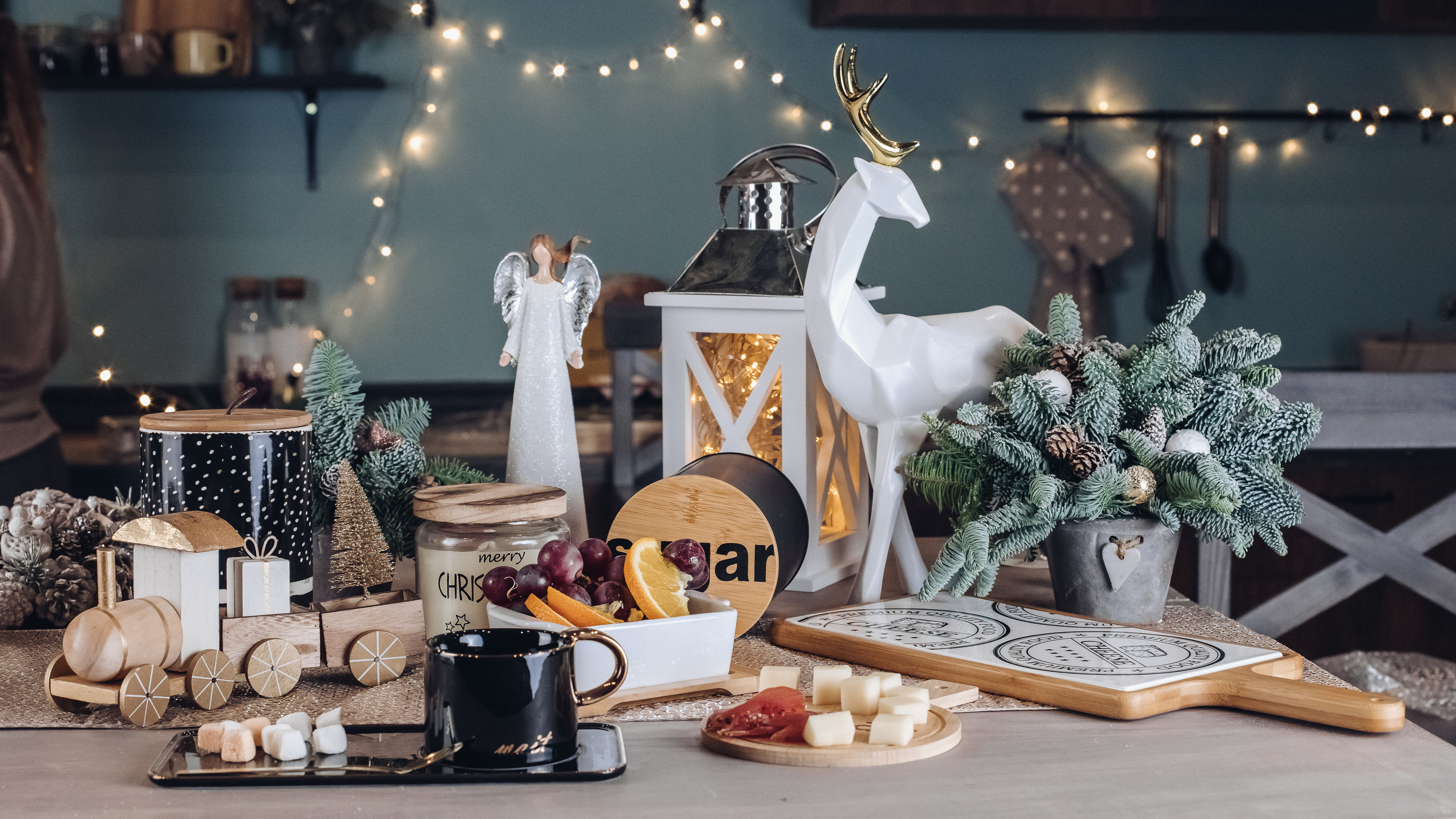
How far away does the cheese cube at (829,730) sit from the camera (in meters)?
0.71

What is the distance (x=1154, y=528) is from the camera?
3.18 ft

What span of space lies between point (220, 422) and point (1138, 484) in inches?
25.8

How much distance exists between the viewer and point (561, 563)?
0.83 m

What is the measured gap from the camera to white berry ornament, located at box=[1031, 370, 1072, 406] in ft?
3.20

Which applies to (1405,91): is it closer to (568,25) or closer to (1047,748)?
(568,25)

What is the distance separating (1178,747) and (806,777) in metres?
0.22

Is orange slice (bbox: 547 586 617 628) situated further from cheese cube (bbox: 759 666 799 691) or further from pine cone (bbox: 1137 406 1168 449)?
pine cone (bbox: 1137 406 1168 449)

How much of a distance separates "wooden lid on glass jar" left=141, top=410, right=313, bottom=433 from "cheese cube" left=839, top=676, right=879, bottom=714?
1.43ft

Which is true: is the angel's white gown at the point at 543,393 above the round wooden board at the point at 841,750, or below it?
above

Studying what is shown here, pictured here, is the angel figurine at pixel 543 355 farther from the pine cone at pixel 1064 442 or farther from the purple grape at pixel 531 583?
the pine cone at pixel 1064 442

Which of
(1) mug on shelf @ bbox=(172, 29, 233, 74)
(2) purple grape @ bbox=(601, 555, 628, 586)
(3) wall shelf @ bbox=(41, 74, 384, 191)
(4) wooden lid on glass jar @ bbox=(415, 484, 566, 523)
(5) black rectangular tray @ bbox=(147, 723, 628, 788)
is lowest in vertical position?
(5) black rectangular tray @ bbox=(147, 723, 628, 788)

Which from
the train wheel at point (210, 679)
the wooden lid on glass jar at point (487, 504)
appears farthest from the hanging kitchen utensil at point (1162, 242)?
the train wheel at point (210, 679)

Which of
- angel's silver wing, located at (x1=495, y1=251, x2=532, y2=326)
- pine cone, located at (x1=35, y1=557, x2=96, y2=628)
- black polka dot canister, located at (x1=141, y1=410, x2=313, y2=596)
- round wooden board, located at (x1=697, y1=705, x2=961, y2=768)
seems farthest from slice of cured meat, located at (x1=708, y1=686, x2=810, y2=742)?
pine cone, located at (x1=35, y1=557, x2=96, y2=628)

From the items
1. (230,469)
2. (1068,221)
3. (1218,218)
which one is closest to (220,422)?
(230,469)
